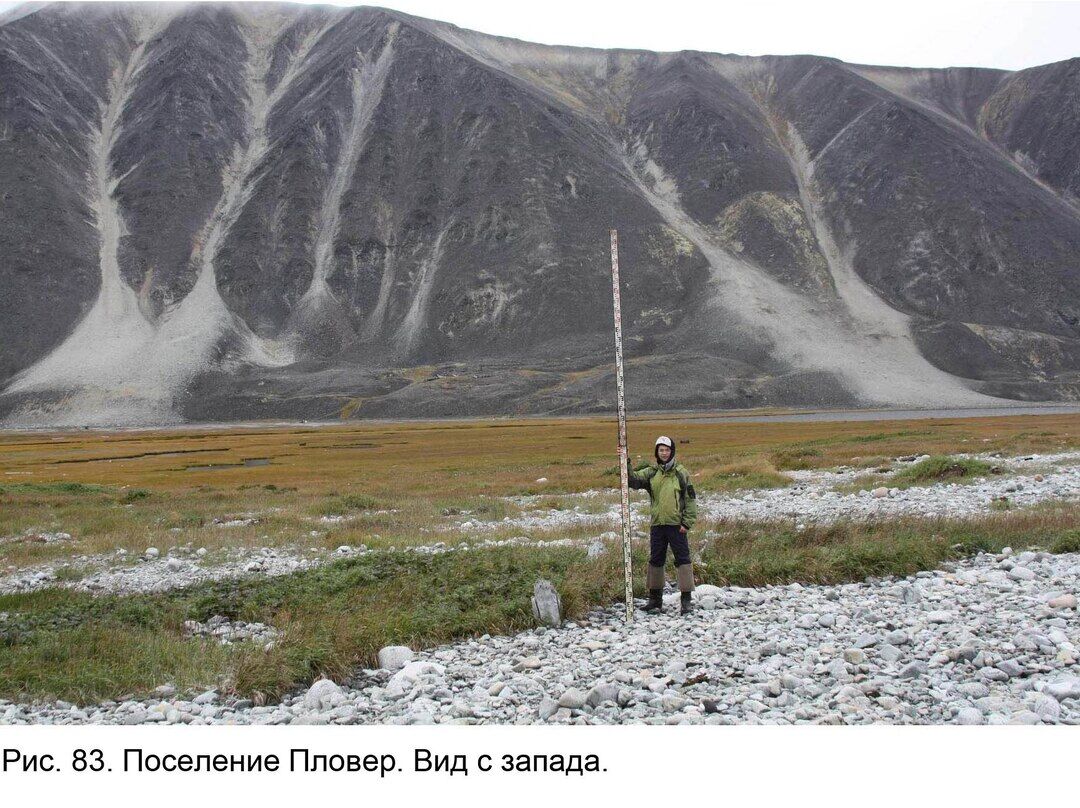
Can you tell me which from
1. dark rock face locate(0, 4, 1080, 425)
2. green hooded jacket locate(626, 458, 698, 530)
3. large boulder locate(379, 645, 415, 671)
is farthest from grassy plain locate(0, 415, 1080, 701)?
dark rock face locate(0, 4, 1080, 425)

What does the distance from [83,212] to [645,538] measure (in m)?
222

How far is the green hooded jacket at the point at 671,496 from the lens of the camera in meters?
11.8

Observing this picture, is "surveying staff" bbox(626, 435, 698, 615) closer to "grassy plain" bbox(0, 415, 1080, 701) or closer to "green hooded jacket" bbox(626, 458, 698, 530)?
"green hooded jacket" bbox(626, 458, 698, 530)

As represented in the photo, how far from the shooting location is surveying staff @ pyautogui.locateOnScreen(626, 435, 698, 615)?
11.5 meters

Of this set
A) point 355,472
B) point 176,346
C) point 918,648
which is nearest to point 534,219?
point 176,346

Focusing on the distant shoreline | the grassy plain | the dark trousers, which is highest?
the dark trousers

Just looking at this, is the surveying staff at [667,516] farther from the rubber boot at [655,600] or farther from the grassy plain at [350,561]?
the grassy plain at [350,561]

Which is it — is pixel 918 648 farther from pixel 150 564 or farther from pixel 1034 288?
pixel 1034 288

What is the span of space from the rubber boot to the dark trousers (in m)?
0.40

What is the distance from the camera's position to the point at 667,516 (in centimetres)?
1175

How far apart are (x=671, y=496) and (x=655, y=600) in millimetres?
1581

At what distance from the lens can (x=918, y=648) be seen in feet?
29.1

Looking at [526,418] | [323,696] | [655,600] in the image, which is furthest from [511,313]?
[323,696]

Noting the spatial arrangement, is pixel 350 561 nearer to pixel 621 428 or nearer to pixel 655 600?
pixel 655 600
